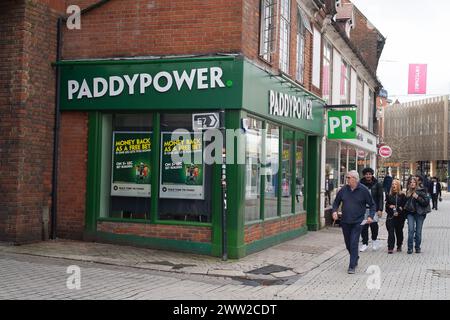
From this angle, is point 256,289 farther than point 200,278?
No

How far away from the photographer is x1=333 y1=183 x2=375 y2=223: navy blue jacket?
9680 mm

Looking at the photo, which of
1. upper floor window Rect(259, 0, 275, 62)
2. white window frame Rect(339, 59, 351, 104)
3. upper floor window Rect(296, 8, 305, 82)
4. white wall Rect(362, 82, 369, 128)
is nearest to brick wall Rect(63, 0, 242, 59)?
upper floor window Rect(259, 0, 275, 62)

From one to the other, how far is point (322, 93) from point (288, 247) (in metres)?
6.20

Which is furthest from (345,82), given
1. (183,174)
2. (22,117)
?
(22,117)

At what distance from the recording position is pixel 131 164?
1104 centimetres

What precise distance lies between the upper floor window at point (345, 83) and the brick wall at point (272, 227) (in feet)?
20.7

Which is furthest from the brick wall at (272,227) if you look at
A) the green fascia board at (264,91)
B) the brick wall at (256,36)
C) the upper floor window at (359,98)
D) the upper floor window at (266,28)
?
the upper floor window at (359,98)

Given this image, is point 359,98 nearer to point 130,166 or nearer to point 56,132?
point 130,166

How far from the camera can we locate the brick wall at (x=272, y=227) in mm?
10812

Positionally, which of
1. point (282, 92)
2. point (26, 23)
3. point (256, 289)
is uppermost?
point (26, 23)

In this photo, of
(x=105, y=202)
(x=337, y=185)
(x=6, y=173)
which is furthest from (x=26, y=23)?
(x=337, y=185)

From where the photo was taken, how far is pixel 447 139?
2960 inches

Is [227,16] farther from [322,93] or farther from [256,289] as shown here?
[322,93]

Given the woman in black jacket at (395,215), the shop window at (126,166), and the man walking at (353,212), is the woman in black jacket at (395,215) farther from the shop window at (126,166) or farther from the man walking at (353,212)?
the shop window at (126,166)
